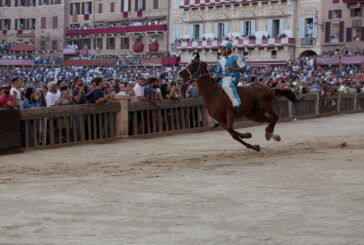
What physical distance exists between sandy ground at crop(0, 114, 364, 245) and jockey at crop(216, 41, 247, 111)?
110 centimetres

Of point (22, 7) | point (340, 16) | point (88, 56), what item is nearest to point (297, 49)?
point (340, 16)

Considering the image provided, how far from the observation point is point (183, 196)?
665 centimetres

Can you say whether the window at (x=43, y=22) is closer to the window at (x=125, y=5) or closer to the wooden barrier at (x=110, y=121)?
the window at (x=125, y=5)

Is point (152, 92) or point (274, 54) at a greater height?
point (274, 54)

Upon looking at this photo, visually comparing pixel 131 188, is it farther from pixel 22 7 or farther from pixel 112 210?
pixel 22 7

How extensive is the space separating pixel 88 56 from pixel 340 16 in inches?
1171

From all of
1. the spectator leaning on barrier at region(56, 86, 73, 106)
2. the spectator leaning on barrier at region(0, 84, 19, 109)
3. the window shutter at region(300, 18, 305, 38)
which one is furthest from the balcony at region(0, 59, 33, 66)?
the spectator leaning on barrier at region(0, 84, 19, 109)

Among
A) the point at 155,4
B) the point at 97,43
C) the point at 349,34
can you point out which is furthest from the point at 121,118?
the point at 97,43

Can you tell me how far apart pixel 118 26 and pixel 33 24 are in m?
15.6

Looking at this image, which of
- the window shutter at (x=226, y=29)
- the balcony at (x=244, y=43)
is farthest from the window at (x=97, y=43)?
the window shutter at (x=226, y=29)

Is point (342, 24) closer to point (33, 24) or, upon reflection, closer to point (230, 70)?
point (230, 70)

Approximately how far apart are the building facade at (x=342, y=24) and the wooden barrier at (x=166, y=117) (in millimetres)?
34139

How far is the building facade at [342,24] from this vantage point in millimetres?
47906

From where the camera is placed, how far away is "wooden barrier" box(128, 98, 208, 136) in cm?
1434
